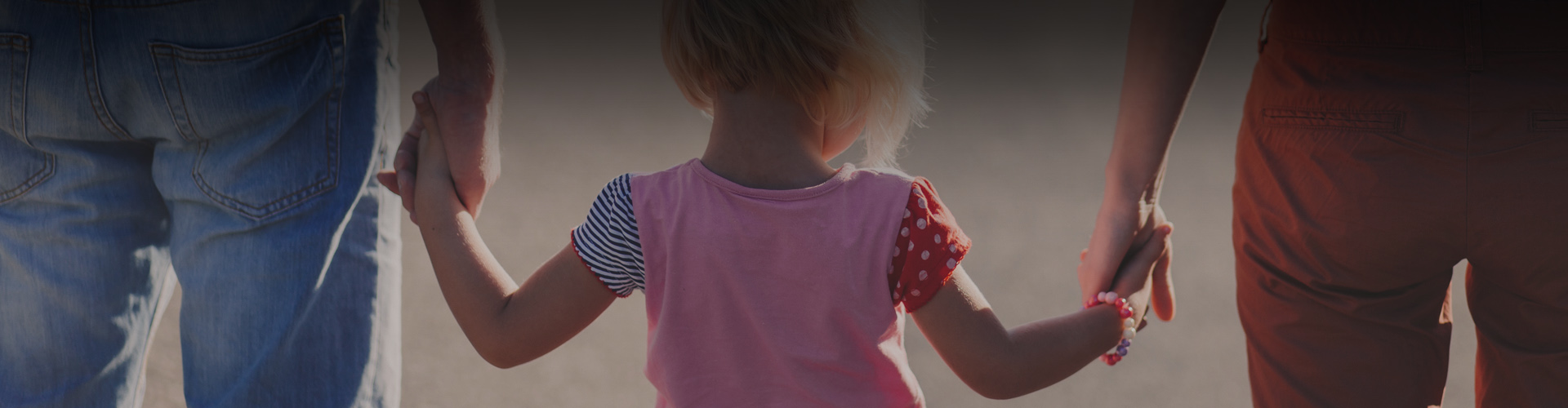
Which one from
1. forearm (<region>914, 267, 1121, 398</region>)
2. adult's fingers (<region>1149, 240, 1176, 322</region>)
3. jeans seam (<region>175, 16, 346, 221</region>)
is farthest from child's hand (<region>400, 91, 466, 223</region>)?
adult's fingers (<region>1149, 240, 1176, 322</region>)

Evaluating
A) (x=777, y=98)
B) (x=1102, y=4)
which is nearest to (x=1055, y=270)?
(x=777, y=98)

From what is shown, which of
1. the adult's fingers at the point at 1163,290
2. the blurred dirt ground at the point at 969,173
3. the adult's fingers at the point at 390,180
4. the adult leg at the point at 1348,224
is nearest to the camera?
the adult leg at the point at 1348,224

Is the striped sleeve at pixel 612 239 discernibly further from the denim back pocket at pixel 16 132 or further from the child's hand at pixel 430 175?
the denim back pocket at pixel 16 132

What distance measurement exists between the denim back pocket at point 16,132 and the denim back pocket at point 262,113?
0.57 ft

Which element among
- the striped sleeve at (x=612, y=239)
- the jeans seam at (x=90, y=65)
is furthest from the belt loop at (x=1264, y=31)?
the jeans seam at (x=90, y=65)

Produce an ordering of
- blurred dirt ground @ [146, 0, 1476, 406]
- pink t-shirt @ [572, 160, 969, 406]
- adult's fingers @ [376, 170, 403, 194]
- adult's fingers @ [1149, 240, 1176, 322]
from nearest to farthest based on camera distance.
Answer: pink t-shirt @ [572, 160, 969, 406], adult's fingers @ [376, 170, 403, 194], adult's fingers @ [1149, 240, 1176, 322], blurred dirt ground @ [146, 0, 1476, 406]

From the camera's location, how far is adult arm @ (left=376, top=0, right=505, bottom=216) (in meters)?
1.36

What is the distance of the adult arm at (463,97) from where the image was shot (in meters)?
1.36

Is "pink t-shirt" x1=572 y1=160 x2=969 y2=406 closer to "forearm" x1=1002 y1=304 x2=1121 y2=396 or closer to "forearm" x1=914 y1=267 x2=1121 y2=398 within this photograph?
"forearm" x1=914 y1=267 x2=1121 y2=398

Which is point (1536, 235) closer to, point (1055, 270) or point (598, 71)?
point (1055, 270)

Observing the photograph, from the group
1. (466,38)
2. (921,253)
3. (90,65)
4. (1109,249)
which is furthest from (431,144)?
(1109,249)

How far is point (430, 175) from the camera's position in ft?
4.47

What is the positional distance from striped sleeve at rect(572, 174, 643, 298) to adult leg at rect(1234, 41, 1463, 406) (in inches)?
34.5

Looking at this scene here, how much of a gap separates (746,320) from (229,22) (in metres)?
0.78
